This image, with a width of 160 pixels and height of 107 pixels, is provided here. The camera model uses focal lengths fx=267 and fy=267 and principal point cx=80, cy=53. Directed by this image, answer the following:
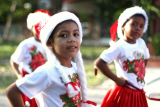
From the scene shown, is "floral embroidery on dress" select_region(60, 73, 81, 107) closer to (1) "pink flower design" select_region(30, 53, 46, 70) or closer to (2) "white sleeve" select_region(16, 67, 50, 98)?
(2) "white sleeve" select_region(16, 67, 50, 98)

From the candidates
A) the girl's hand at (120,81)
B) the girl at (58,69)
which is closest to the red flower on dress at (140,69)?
the girl's hand at (120,81)

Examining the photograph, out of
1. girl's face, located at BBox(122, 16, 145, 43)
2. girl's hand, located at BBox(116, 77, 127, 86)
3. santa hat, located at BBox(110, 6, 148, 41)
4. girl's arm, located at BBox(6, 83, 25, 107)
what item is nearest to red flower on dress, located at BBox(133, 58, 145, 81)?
girl's hand, located at BBox(116, 77, 127, 86)

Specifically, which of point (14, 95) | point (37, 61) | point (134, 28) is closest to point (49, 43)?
point (14, 95)

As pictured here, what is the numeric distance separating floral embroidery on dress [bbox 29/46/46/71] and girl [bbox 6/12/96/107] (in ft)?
6.04

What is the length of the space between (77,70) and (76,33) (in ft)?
1.20

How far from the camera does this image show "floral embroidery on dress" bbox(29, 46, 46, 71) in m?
4.09

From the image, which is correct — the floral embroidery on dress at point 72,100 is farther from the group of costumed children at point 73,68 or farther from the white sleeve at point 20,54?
the white sleeve at point 20,54

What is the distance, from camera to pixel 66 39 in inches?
83.8

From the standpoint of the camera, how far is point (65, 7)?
2500 centimetres

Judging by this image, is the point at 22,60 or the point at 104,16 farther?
the point at 104,16

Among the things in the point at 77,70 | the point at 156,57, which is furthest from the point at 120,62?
the point at 156,57

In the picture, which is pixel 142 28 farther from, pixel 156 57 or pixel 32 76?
pixel 156 57

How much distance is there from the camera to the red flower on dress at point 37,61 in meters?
4.09

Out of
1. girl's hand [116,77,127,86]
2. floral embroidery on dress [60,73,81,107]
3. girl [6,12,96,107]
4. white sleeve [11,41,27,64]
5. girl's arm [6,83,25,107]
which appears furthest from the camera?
white sleeve [11,41,27,64]
